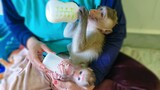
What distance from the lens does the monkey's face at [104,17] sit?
0.93 metres

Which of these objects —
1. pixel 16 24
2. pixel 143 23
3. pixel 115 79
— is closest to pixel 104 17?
pixel 115 79

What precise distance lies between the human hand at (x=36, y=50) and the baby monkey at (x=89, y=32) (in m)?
0.10

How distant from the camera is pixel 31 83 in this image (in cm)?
105

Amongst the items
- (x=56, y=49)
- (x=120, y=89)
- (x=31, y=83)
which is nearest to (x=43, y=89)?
(x=31, y=83)

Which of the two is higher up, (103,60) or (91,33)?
(91,33)

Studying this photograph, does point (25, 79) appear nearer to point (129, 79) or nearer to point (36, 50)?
point (36, 50)

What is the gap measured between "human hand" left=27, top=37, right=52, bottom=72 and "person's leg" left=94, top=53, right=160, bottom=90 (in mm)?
225

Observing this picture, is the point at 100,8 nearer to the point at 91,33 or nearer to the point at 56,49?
the point at 91,33

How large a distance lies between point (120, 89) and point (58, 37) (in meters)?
0.30

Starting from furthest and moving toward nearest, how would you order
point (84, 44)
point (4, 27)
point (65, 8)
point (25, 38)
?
point (4, 27) → point (25, 38) → point (84, 44) → point (65, 8)

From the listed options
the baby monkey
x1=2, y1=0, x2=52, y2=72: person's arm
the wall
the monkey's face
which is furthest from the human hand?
the wall

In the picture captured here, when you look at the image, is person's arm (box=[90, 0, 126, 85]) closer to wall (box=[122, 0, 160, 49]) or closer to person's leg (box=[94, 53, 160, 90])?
person's leg (box=[94, 53, 160, 90])

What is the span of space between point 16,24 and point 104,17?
387mm

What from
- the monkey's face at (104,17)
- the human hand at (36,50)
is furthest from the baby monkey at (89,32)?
the human hand at (36,50)
